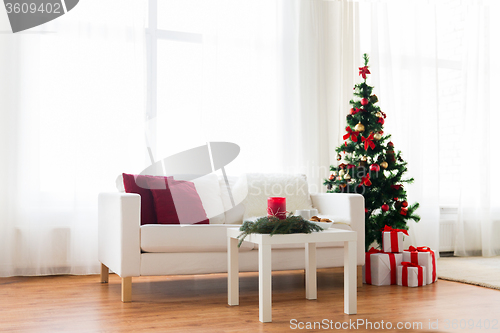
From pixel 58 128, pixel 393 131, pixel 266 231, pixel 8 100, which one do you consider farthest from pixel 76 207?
pixel 393 131

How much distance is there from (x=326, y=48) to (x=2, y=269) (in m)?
3.16

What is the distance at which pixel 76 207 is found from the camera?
3615mm

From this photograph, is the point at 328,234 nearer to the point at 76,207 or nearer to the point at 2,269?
the point at 76,207

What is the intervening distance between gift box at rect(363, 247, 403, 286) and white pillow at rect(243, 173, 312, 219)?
593 millimetres

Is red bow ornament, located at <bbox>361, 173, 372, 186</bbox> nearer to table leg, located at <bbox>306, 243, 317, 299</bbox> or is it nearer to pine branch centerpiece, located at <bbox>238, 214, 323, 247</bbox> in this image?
table leg, located at <bbox>306, 243, 317, 299</bbox>

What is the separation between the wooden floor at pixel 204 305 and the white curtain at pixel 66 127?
317 millimetres

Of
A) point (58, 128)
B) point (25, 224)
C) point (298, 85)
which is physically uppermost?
point (298, 85)

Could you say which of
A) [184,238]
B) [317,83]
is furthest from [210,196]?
[317,83]

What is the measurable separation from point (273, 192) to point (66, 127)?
1617 millimetres

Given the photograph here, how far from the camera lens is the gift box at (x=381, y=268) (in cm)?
316

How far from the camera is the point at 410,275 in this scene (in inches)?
123

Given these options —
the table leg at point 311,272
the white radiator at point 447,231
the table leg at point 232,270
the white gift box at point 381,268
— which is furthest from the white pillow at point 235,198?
the white radiator at point 447,231

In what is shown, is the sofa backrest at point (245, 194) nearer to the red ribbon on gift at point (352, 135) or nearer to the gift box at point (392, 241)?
the red ribbon on gift at point (352, 135)

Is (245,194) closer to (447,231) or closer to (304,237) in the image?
(304,237)
